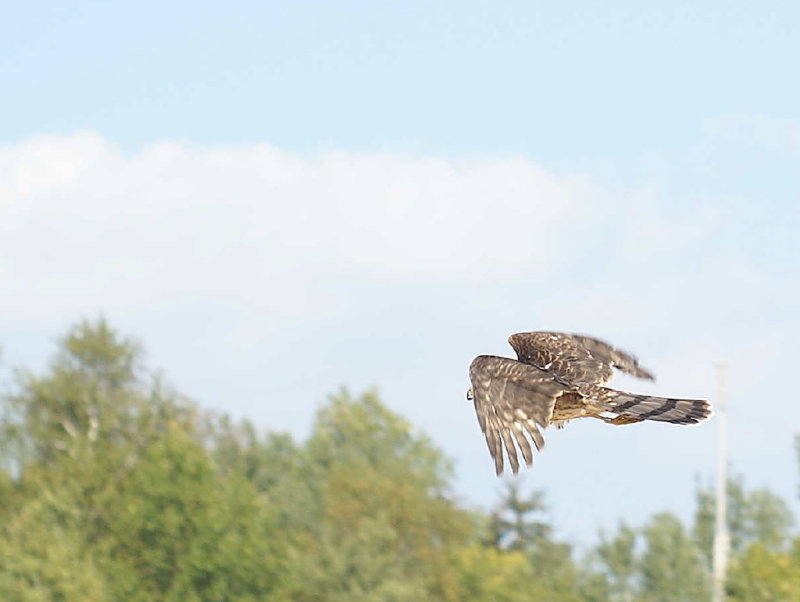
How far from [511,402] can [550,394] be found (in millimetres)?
448

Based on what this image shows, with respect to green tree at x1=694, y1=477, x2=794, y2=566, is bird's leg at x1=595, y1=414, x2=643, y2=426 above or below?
below

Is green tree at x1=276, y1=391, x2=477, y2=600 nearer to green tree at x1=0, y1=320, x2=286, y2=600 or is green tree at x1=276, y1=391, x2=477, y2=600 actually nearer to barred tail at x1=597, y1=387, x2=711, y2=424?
green tree at x1=0, y1=320, x2=286, y2=600

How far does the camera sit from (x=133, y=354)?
85.7 m

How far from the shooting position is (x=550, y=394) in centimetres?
1555

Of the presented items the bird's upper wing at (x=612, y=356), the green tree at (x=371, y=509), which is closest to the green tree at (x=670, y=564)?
the green tree at (x=371, y=509)

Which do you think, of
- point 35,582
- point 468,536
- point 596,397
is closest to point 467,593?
point 468,536

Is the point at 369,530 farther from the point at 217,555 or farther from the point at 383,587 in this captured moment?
the point at 217,555

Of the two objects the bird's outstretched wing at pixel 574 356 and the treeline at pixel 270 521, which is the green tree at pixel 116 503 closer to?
the treeline at pixel 270 521

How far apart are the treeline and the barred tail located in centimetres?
5615

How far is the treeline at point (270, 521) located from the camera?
7444 centimetres

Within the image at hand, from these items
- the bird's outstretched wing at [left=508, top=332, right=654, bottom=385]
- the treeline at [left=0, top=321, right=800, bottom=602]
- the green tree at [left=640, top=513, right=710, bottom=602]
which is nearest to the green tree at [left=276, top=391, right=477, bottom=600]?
the treeline at [left=0, top=321, right=800, bottom=602]

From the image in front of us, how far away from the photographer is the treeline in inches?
2931

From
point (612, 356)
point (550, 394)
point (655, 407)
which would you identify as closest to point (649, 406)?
point (655, 407)

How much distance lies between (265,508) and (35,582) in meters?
13.3
